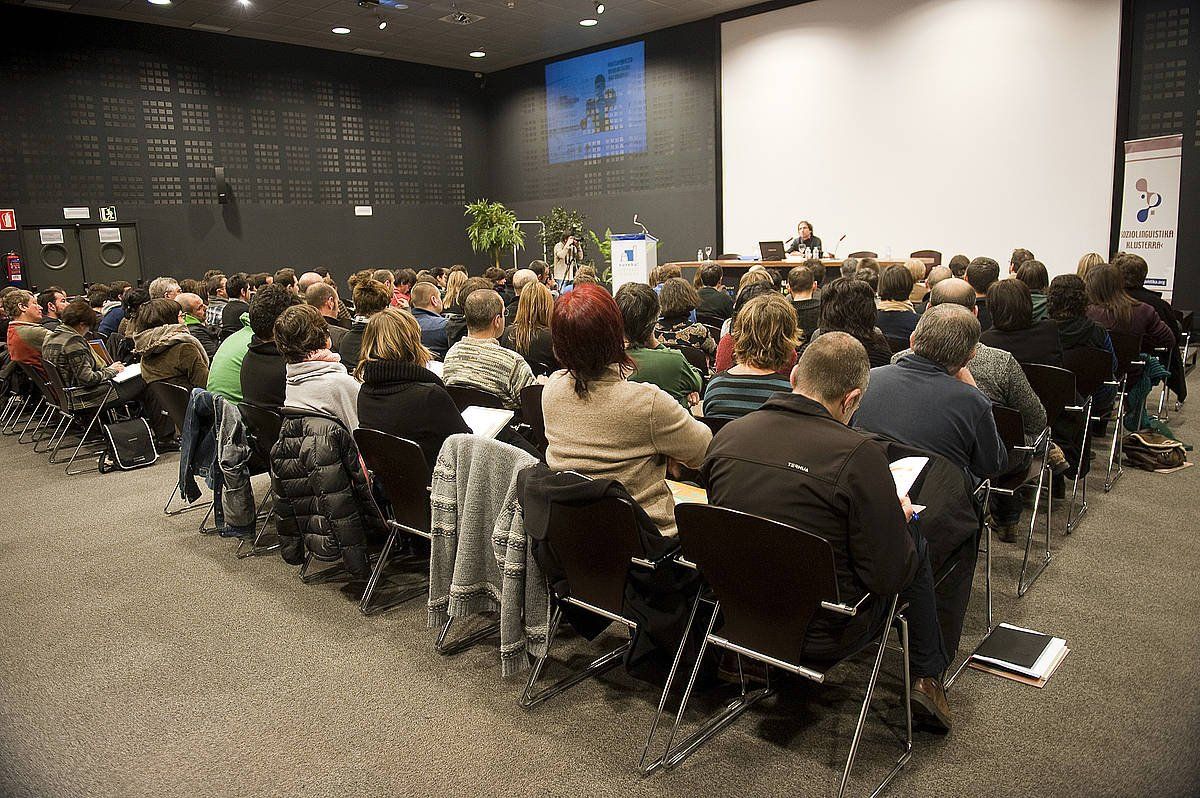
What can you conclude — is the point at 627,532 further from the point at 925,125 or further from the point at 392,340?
the point at 925,125

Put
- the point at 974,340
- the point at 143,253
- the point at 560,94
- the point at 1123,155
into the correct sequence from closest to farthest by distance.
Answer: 1. the point at 974,340
2. the point at 1123,155
3. the point at 143,253
4. the point at 560,94

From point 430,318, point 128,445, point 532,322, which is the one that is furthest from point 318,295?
point 128,445

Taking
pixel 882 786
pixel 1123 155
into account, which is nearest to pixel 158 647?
pixel 882 786

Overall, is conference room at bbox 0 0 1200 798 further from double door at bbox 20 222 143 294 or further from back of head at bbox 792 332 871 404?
double door at bbox 20 222 143 294

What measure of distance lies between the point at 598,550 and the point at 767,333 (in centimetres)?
130

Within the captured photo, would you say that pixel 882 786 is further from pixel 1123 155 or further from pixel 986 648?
pixel 1123 155

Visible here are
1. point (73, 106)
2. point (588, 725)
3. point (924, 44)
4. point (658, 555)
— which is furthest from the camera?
point (73, 106)

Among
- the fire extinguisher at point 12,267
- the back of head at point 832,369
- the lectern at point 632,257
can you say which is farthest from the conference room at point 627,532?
the fire extinguisher at point 12,267

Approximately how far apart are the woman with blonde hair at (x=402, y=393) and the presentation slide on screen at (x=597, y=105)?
1209 cm

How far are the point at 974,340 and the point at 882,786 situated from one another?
5.38 ft

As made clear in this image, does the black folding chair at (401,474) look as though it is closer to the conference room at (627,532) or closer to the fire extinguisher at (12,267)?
the conference room at (627,532)

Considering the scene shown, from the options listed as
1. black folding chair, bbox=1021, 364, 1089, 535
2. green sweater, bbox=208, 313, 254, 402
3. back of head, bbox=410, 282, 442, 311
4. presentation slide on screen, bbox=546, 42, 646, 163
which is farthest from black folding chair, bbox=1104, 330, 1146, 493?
presentation slide on screen, bbox=546, 42, 646, 163

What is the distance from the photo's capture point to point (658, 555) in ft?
8.51

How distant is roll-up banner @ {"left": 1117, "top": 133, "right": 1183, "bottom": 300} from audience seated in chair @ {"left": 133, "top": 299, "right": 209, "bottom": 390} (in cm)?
1025
